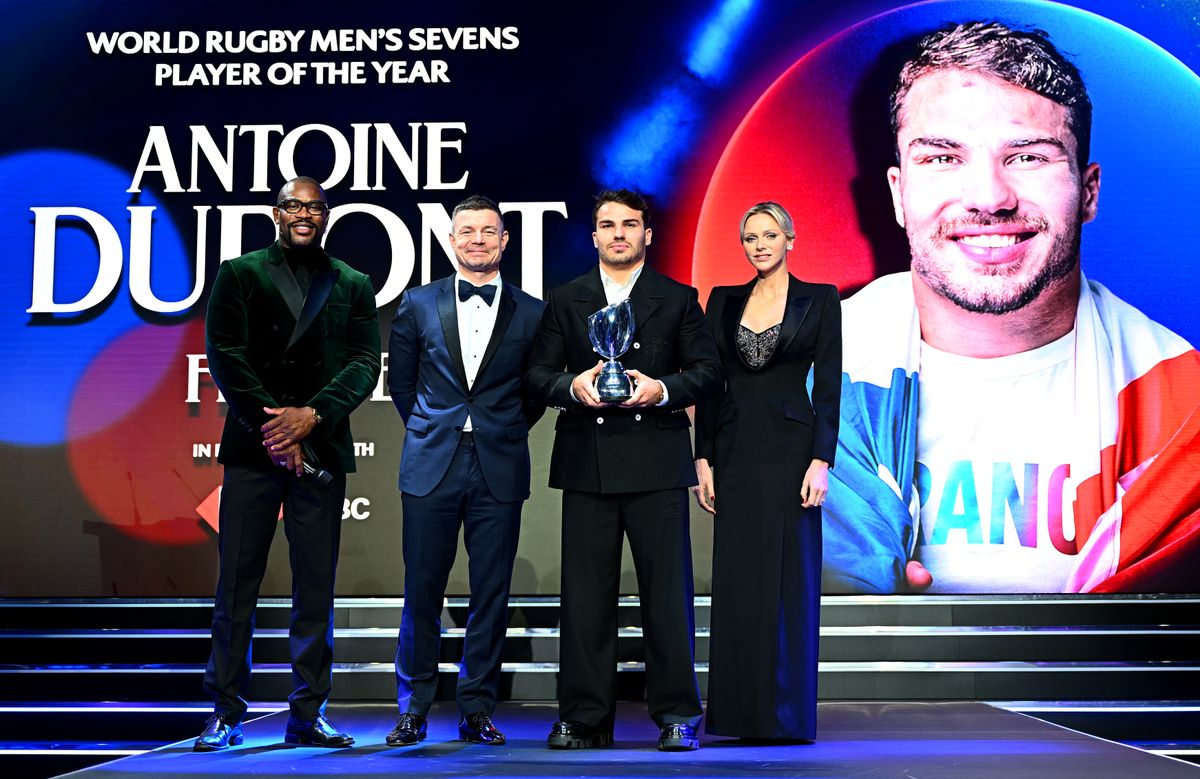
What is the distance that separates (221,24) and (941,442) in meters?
4.28

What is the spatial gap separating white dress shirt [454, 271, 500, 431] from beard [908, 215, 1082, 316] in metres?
2.83

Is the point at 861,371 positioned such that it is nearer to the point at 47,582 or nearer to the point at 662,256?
the point at 662,256

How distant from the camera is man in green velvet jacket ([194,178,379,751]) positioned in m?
3.56

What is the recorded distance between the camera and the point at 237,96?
6.05m

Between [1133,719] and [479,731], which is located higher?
[479,731]

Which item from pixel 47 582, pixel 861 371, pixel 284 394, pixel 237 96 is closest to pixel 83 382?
pixel 47 582

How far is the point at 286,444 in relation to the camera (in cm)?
354

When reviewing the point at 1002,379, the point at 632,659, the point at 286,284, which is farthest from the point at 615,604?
the point at 1002,379

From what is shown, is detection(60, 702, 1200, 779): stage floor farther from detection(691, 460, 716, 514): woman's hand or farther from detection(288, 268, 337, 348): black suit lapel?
detection(288, 268, 337, 348): black suit lapel

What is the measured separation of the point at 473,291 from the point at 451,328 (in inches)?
5.6

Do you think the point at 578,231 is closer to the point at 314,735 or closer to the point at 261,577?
the point at 261,577

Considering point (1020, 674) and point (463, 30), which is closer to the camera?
point (1020, 674)

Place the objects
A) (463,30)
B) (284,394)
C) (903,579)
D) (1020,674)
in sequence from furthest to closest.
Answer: (463,30) → (903,579) → (1020,674) → (284,394)

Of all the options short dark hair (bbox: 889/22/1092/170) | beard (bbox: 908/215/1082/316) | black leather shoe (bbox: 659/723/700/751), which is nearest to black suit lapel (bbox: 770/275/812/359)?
black leather shoe (bbox: 659/723/700/751)
